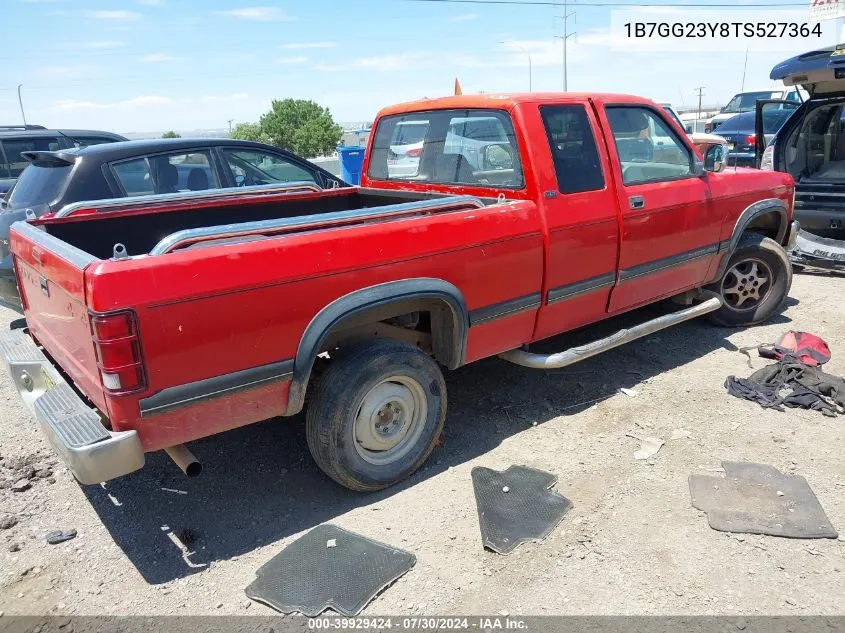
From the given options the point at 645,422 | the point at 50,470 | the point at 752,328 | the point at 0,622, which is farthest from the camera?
the point at 752,328

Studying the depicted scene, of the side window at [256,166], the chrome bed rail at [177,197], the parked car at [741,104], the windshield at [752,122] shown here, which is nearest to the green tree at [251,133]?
the parked car at [741,104]

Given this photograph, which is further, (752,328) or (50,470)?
(752,328)

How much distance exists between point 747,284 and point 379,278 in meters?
3.83

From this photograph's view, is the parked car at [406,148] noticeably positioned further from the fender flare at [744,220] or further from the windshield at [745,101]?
the windshield at [745,101]

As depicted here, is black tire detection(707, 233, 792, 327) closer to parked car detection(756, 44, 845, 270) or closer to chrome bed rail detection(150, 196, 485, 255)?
parked car detection(756, 44, 845, 270)

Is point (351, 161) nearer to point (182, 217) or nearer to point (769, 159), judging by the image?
point (769, 159)

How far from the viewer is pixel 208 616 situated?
2.67 metres

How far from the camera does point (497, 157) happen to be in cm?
403

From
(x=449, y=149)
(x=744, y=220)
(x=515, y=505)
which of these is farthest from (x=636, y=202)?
(x=515, y=505)

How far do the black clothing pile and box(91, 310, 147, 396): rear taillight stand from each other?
375 centimetres

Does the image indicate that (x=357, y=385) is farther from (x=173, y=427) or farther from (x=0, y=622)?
(x=0, y=622)

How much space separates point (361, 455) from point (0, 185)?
8.24 m

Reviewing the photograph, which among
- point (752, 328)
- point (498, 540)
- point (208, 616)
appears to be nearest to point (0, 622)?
point (208, 616)

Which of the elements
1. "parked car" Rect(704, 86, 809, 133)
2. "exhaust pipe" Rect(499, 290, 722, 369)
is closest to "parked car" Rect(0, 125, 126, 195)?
"exhaust pipe" Rect(499, 290, 722, 369)
